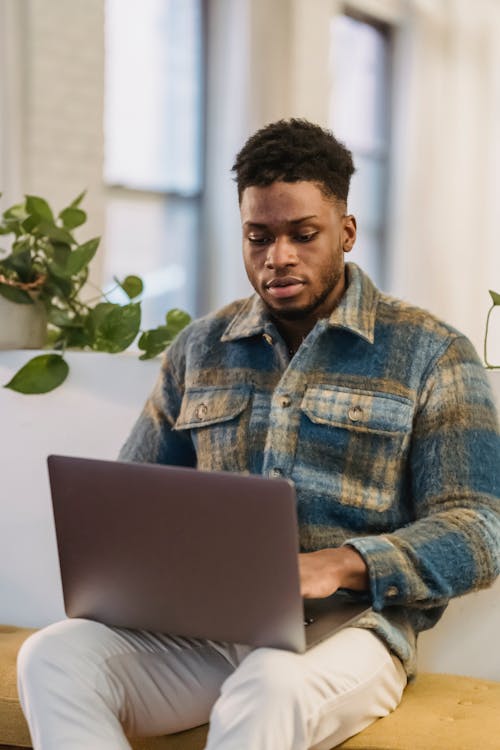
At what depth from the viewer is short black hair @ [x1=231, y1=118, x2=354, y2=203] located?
5.72 ft

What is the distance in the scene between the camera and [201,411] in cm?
186

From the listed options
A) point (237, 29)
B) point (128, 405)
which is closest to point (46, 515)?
point (128, 405)

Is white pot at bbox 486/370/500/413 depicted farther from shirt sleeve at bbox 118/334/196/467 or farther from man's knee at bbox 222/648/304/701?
man's knee at bbox 222/648/304/701

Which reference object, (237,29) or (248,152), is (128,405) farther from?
(237,29)

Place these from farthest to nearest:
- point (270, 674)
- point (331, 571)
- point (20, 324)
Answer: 1. point (20, 324)
2. point (331, 571)
3. point (270, 674)

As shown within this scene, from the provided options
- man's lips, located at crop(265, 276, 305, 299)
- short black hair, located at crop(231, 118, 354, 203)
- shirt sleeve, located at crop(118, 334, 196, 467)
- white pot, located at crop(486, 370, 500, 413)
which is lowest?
shirt sleeve, located at crop(118, 334, 196, 467)

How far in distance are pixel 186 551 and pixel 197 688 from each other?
274 mm

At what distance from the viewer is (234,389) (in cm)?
185

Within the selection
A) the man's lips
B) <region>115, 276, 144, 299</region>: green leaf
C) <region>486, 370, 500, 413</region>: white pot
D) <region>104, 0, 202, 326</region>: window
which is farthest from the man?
<region>104, 0, 202, 326</region>: window

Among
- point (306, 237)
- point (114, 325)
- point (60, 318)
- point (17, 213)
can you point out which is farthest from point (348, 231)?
point (17, 213)

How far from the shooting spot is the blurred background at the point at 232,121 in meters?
4.11

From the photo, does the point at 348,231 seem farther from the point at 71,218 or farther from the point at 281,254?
the point at 71,218

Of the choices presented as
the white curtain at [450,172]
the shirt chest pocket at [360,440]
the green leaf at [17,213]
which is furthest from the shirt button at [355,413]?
the white curtain at [450,172]

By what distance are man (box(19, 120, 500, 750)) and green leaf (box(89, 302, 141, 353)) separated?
0.32 meters
